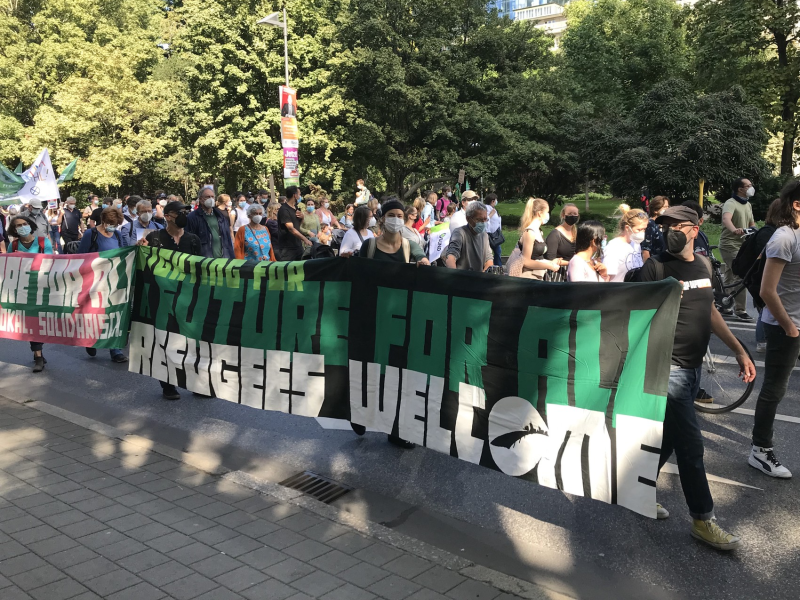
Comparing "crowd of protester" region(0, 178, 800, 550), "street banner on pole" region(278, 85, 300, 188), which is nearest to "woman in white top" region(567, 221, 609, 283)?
"crowd of protester" region(0, 178, 800, 550)

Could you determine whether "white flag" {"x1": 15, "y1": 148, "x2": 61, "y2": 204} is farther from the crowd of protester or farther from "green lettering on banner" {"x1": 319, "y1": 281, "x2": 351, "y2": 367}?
"green lettering on banner" {"x1": 319, "y1": 281, "x2": 351, "y2": 367}

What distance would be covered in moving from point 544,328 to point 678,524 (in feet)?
4.74

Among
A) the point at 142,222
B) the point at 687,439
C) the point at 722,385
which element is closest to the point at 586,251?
the point at 687,439

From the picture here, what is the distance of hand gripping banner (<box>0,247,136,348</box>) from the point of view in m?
7.17

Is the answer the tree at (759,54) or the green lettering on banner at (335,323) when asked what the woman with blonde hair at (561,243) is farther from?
the tree at (759,54)

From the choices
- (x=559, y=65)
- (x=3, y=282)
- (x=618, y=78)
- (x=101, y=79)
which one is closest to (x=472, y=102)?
(x=559, y=65)

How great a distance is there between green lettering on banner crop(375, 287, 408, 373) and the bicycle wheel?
3.07 metres

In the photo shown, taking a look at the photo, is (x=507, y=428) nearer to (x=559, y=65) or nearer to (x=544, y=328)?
(x=544, y=328)

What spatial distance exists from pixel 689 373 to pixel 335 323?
8.20 feet

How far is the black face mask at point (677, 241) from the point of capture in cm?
405

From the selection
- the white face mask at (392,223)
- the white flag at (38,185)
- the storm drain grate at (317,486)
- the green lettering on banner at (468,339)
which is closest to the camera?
the green lettering on banner at (468,339)

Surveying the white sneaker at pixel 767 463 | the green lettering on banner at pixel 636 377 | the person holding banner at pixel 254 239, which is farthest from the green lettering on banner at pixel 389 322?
the person holding banner at pixel 254 239

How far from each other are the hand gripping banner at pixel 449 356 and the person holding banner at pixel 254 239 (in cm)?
300

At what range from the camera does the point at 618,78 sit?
42.3m
